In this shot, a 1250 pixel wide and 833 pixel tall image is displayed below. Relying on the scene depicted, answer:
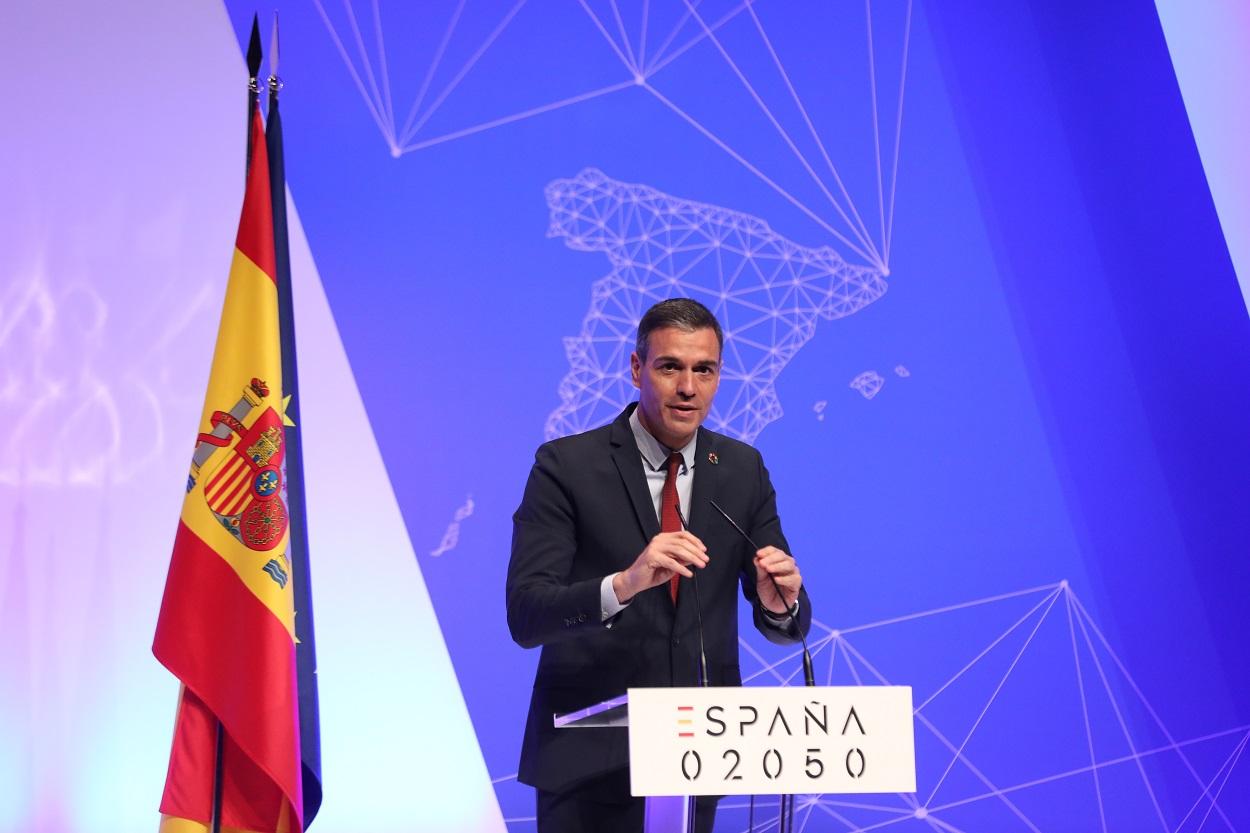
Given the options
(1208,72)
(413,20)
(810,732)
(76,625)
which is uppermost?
(413,20)

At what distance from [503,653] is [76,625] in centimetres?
129

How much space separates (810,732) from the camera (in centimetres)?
179

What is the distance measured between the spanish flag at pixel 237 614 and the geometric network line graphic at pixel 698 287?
46.3 inches

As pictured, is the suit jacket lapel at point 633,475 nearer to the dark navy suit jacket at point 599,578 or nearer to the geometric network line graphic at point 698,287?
the dark navy suit jacket at point 599,578

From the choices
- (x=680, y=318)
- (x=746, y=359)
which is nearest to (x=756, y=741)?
(x=680, y=318)

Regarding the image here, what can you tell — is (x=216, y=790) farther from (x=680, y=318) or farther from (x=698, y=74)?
(x=698, y=74)

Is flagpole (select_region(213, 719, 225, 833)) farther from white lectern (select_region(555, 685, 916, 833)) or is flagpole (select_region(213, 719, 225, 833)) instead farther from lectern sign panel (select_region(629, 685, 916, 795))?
lectern sign panel (select_region(629, 685, 916, 795))

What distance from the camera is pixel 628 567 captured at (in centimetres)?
219

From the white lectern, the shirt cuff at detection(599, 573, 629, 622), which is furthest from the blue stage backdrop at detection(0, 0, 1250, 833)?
the white lectern

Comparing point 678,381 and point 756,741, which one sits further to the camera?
point 678,381

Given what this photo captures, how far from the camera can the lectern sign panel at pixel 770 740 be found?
1725 mm

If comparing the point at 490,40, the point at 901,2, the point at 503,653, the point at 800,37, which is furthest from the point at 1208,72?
the point at 503,653

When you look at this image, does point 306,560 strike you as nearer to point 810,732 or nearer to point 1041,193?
point 810,732

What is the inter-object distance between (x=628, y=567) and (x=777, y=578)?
31cm
